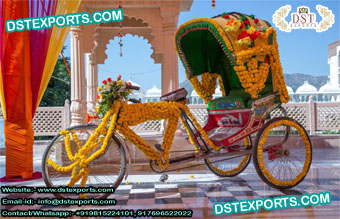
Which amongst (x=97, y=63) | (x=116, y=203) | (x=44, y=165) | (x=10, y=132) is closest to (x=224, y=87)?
(x=116, y=203)

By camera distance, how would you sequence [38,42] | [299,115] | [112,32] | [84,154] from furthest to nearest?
[299,115]
[112,32]
[38,42]
[84,154]

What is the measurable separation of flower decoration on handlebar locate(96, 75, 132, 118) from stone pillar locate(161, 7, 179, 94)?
3.00m

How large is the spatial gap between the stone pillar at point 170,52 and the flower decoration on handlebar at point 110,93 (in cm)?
300

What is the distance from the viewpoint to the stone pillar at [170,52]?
19.6 ft

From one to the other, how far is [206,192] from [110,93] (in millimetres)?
1377

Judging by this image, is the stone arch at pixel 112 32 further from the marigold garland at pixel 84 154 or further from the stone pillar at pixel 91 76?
the marigold garland at pixel 84 154

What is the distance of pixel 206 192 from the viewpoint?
10.9 feet

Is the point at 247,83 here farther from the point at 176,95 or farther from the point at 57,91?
the point at 57,91

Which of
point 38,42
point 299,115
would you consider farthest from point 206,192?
point 299,115

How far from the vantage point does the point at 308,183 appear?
371 centimetres

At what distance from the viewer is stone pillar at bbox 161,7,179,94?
5973mm

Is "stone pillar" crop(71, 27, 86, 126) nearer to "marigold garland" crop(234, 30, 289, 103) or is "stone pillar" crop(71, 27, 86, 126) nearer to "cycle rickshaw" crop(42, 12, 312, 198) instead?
"cycle rickshaw" crop(42, 12, 312, 198)

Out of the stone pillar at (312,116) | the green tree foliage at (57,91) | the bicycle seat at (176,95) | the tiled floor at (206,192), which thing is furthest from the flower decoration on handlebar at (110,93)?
the green tree foliage at (57,91)

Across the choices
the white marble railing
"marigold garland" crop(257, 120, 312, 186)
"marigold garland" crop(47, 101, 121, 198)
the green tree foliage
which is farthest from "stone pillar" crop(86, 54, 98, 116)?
the green tree foliage
